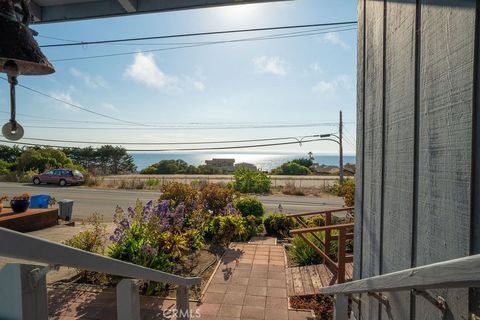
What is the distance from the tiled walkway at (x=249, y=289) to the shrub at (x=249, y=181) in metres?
10.6

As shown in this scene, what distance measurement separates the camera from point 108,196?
1478 centimetres

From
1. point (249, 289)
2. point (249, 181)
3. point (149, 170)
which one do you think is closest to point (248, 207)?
point (249, 289)

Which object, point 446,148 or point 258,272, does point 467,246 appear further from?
point 258,272

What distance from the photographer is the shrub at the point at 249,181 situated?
628 inches

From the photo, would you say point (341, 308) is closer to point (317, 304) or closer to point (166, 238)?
point (317, 304)

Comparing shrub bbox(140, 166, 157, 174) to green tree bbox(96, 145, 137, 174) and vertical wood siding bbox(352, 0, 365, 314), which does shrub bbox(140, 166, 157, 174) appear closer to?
green tree bbox(96, 145, 137, 174)

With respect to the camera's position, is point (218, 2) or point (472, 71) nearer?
point (472, 71)

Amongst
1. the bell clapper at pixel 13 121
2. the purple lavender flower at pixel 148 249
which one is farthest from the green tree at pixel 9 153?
the bell clapper at pixel 13 121

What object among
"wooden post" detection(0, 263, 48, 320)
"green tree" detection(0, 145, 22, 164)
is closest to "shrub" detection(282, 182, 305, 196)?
"wooden post" detection(0, 263, 48, 320)

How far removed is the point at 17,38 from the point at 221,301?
328 centimetres

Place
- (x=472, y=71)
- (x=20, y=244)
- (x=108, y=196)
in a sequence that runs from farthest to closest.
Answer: (x=108, y=196), (x=472, y=71), (x=20, y=244)

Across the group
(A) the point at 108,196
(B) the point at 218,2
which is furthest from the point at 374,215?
(A) the point at 108,196

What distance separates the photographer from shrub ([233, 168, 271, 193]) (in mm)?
15953

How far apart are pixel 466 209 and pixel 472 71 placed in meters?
0.41
